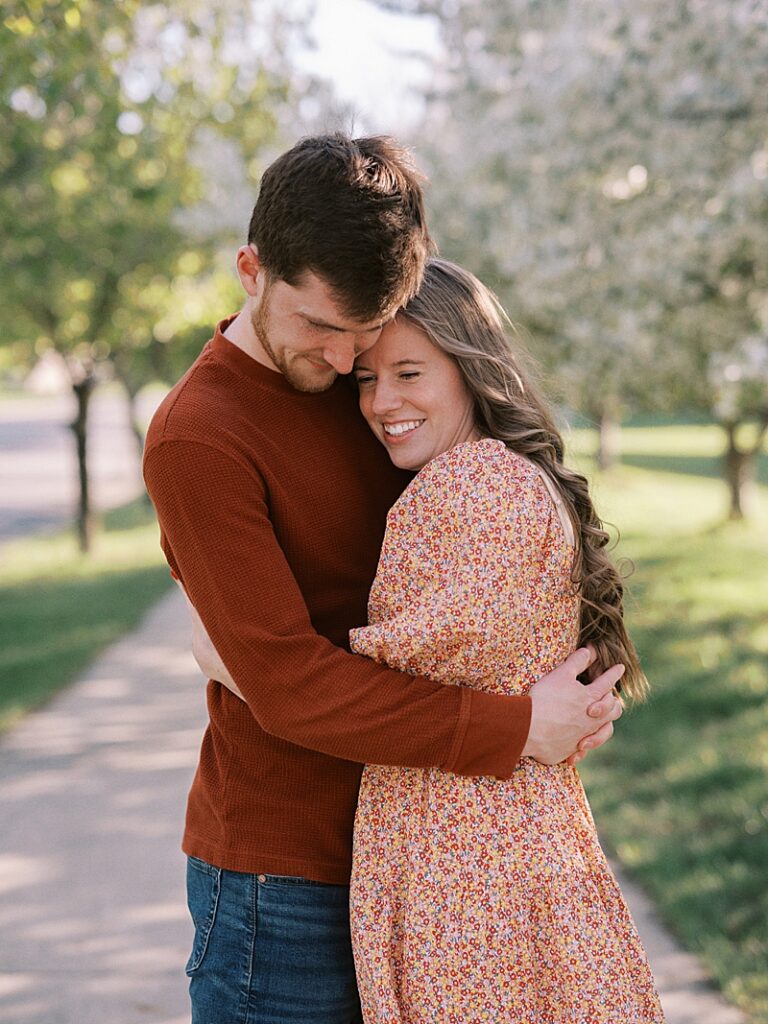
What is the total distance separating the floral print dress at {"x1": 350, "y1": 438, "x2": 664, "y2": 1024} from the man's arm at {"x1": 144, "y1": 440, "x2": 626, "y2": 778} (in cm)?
8

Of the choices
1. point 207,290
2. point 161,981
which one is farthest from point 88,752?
point 207,290

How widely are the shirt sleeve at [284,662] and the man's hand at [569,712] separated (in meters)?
0.08

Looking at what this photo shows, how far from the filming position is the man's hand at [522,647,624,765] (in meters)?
2.00

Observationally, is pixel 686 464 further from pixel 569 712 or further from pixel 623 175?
pixel 569 712

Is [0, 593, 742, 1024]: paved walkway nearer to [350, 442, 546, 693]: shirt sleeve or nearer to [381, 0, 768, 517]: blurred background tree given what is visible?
[350, 442, 546, 693]: shirt sleeve

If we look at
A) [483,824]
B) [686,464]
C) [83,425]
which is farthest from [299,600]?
[686,464]

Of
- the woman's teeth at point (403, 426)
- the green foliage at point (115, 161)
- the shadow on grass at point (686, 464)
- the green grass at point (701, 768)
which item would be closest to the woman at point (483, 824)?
the woman's teeth at point (403, 426)

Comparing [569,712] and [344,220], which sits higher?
[344,220]

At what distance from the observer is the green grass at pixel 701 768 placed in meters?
4.12

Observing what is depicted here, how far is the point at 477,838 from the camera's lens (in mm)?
1995

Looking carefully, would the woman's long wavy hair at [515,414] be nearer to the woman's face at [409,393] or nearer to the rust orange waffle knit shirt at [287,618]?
the woman's face at [409,393]

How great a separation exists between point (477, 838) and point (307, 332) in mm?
902

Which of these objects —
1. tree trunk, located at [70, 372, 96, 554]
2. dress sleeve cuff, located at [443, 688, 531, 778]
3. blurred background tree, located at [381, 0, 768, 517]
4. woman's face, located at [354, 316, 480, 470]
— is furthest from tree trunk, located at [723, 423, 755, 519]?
dress sleeve cuff, located at [443, 688, 531, 778]

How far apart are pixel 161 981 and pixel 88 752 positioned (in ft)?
8.58
